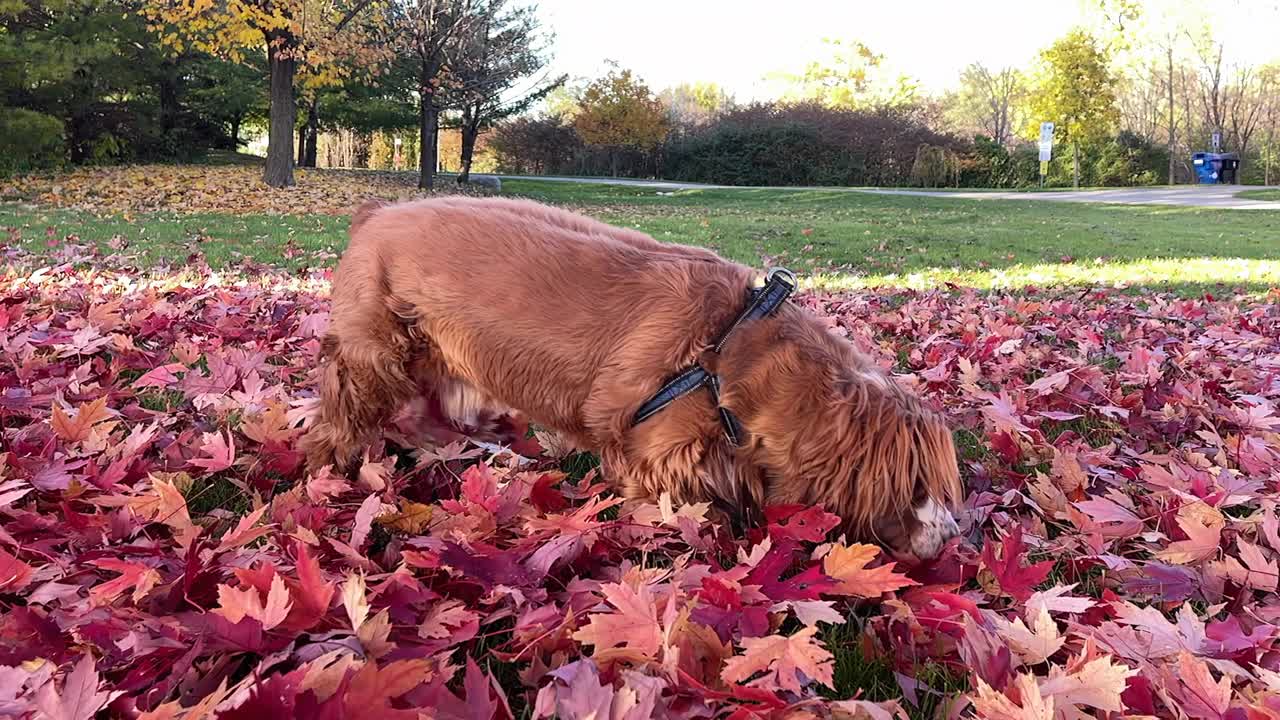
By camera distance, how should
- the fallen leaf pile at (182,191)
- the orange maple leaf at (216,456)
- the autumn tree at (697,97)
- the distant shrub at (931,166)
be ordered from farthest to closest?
the autumn tree at (697,97), the distant shrub at (931,166), the fallen leaf pile at (182,191), the orange maple leaf at (216,456)

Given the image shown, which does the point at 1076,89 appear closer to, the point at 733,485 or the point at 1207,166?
the point at 1207,166

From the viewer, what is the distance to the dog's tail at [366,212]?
3.20 meters

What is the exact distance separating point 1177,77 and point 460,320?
60857mm

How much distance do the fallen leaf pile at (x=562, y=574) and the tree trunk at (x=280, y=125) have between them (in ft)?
56.6

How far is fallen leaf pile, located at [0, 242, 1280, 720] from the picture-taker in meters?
1.54

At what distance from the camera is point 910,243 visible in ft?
Answer: 40.1

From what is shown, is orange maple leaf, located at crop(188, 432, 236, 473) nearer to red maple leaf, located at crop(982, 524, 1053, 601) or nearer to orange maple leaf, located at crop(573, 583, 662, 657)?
orange maple leaf, located at crop(573, 583, 662, 657)

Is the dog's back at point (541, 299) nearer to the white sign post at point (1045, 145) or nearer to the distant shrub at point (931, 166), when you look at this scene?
the distant shrub at point (931, 166)

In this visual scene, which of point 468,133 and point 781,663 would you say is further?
point 468,133

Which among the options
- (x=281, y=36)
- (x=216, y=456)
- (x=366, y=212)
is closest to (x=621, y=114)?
(x=281, y=36)

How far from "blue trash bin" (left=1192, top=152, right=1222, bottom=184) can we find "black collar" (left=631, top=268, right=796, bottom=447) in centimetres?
5310

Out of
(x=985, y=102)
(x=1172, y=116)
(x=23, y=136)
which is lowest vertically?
(x=23, y=136)

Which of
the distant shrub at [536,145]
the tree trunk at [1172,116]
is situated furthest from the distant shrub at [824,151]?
the tree trunk at [1172,116]

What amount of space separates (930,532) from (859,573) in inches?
14.8
